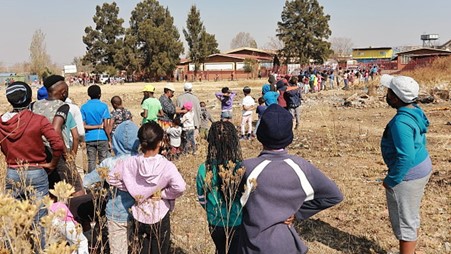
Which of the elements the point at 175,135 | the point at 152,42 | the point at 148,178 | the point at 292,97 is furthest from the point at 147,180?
the point at 152,42

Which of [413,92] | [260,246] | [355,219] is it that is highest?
[413,92]

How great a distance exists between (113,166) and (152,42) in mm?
47586

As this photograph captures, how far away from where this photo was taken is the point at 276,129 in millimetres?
2146

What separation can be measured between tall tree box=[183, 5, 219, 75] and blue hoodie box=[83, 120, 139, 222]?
49892 mm

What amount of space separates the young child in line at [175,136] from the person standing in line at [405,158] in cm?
448

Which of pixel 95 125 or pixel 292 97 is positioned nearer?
pixel 95 125

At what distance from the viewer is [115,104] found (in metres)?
5.80

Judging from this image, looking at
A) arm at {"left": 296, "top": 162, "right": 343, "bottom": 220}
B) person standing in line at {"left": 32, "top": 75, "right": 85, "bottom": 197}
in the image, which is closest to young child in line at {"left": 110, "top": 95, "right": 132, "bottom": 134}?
person standing in line at {"left": 32, "top": 75, "right": 85, "bottom": 197}

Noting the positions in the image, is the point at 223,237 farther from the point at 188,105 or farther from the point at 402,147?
the point at 188,105

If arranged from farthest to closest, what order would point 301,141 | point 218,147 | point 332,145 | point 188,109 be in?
point 301,141 → point 332,145 → point 188,109 → point 218,147

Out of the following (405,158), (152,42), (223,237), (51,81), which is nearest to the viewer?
(223,237)

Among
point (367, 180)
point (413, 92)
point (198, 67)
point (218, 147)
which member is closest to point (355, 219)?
point (367, 180)

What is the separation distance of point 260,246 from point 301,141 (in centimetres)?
726

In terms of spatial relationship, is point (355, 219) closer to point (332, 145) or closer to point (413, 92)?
point (413, 92)
